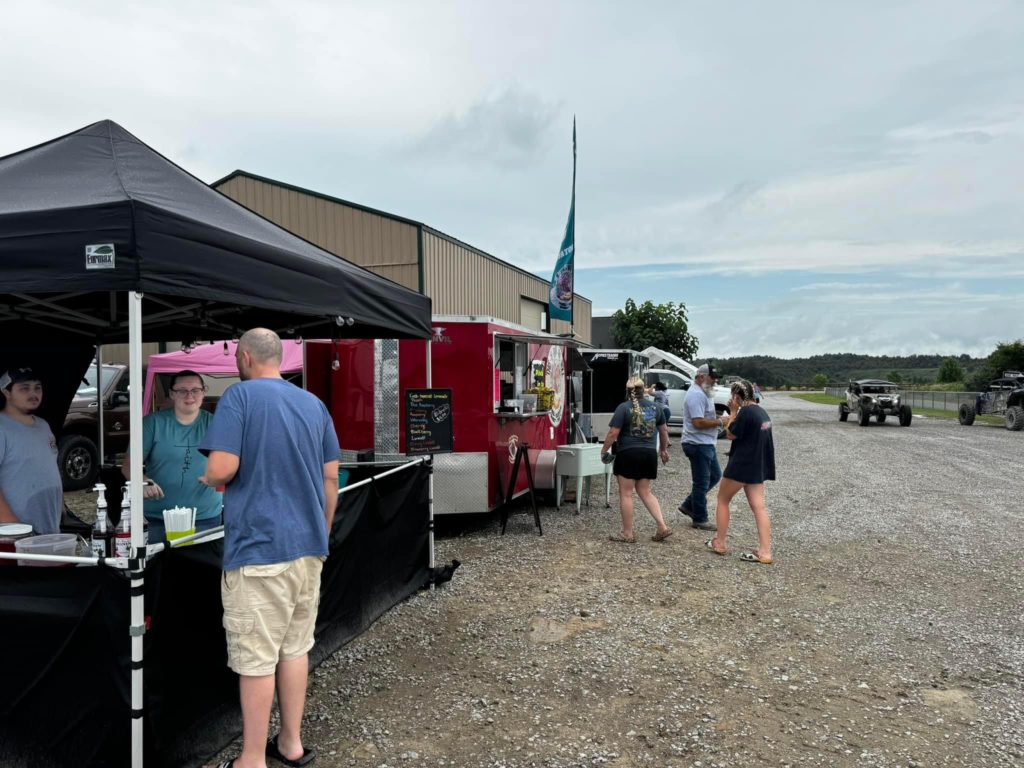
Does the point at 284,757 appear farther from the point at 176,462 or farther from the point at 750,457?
the point at 750,457

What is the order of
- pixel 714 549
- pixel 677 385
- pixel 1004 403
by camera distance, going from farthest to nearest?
pixel 1004 403 → pixel 677 385 → pixel 714 549

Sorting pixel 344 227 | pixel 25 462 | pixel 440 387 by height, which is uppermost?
pixel 344 227

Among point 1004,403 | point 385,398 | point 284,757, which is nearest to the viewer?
point 284,757

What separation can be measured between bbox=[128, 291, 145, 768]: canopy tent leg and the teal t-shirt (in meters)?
1.14

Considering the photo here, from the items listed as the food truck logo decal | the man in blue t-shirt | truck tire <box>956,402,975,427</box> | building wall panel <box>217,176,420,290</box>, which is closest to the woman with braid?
the food truck logo decal

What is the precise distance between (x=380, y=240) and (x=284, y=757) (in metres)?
14.8

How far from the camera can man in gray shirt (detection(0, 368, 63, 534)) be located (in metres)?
3.64

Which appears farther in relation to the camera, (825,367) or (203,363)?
(825,367)

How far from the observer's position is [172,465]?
3830mm

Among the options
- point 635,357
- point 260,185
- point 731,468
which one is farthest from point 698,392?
point 260,185

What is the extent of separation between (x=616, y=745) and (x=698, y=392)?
5.01 metres

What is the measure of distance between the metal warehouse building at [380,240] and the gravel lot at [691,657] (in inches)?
390

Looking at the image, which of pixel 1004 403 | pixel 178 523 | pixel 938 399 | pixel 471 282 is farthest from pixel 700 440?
pixel 938 399

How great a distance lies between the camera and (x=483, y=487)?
7.45 meters
